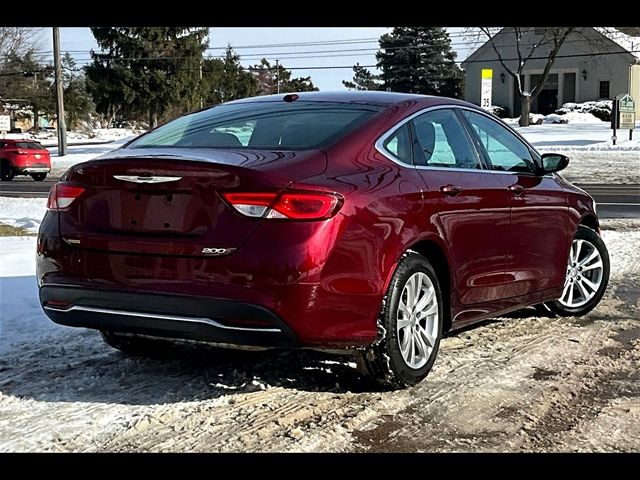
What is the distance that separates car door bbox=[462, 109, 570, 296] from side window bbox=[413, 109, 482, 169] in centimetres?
17

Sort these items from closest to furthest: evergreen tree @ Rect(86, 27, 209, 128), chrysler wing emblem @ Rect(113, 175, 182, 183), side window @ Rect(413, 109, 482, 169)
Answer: chrysler wing emblem @ Rect(113, 175, 182, 183), side window @ Rect(413, 109, 482, 169), evergreen tree @ Rect(86, 27, 209, 128)

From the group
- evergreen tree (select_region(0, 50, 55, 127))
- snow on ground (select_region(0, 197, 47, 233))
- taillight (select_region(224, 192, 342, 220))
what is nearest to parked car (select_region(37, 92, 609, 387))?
taillight (select_region(224, 192, 342, 220))

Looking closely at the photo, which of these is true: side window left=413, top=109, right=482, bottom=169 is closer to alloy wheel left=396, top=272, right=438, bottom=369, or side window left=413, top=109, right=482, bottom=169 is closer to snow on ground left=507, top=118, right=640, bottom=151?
alloy wheel left=396, top=272, right=438, bottom=369

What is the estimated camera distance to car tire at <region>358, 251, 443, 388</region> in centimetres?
420

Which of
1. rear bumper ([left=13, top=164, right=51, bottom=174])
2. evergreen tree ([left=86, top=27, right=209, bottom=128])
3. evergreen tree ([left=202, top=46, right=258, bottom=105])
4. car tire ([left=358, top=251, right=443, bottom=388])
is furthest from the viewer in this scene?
evergreen tree ([left=202, top=46, right=258, bottom=105])

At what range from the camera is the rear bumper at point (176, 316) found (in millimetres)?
3830

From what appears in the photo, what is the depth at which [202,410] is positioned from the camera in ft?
13.4

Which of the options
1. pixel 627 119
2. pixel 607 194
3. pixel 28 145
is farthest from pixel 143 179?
pixel 627 119

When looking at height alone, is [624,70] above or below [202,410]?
above

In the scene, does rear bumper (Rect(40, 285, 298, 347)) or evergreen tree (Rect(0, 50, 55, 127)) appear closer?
rear bumper (Rect(40, 285, 298, 347))
